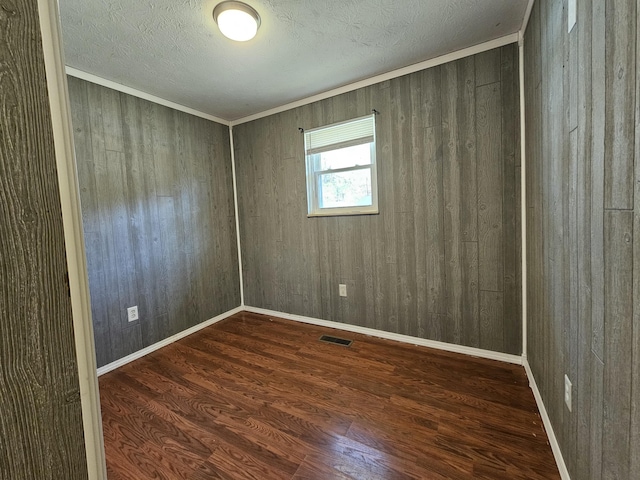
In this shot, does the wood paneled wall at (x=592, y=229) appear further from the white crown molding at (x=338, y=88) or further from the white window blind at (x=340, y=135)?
the white window blind at (x=340, y=135)

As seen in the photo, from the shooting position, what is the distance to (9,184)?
0.43 metres

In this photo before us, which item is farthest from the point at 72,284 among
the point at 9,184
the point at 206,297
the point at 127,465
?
the point at 206,297

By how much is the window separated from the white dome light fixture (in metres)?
1.22

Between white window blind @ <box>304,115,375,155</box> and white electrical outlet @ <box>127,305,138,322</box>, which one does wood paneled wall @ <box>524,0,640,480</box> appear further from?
white electrical outlet @ <box>127,305,138,322</box>

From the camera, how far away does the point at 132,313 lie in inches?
98.9

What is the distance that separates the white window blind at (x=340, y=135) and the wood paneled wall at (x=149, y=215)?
120 cm

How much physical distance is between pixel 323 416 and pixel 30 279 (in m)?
1.66

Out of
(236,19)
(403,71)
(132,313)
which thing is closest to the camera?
(236,19)

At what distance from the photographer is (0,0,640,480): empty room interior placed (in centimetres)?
50

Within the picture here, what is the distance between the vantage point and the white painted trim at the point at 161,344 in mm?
2326

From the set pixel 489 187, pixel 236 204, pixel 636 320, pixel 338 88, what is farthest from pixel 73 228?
pixel 236 204

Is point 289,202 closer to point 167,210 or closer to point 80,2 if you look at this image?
point 167,210

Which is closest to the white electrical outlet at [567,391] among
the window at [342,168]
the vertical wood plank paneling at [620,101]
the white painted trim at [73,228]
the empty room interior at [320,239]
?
the empty room interior at [320,239]

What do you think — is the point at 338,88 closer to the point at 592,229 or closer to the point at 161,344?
the point at 592,229
